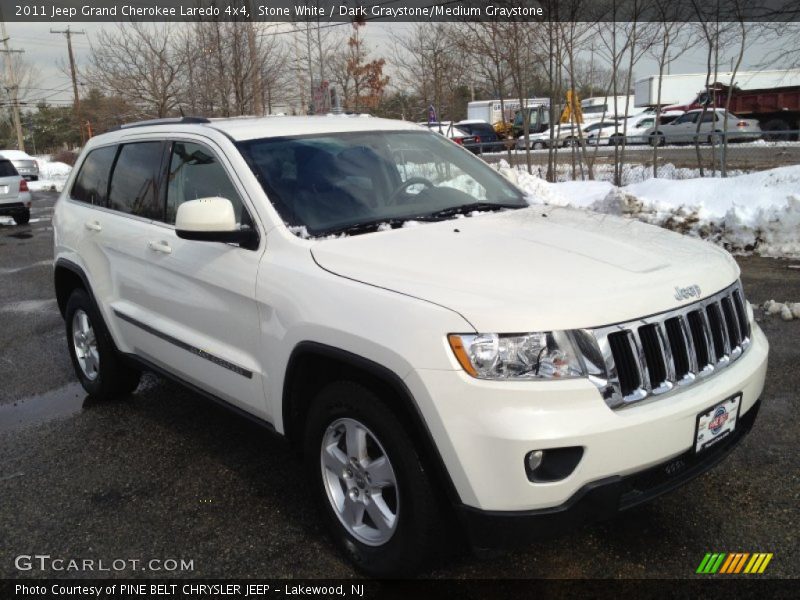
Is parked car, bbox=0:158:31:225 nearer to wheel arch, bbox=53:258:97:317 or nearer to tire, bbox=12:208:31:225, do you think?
tire, bbox=12:208:31:225

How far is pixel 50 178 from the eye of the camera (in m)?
36.3

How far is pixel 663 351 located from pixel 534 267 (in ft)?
1.79

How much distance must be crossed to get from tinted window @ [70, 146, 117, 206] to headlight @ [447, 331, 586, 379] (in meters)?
3.28

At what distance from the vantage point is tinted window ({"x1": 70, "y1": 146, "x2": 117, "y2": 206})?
15.5 ft

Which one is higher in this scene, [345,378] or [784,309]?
[345,378]

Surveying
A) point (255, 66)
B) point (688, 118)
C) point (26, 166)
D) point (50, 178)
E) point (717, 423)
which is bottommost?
point (50, 178)

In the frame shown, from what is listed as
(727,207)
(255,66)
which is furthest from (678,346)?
(255,66)

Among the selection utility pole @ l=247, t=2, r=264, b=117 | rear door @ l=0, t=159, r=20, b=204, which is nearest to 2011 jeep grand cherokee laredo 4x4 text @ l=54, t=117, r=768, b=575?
utility pole @ l=247, t=2, r=264, b=117

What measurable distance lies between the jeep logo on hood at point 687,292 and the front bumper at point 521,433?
1.57 ft

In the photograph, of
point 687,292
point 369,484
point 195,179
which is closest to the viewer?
point 687,292

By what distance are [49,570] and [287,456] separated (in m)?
1.32

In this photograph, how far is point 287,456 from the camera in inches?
159

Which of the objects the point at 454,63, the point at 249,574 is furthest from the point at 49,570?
the point at 454,63

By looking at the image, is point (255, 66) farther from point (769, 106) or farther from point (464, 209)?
point (769, 106)
